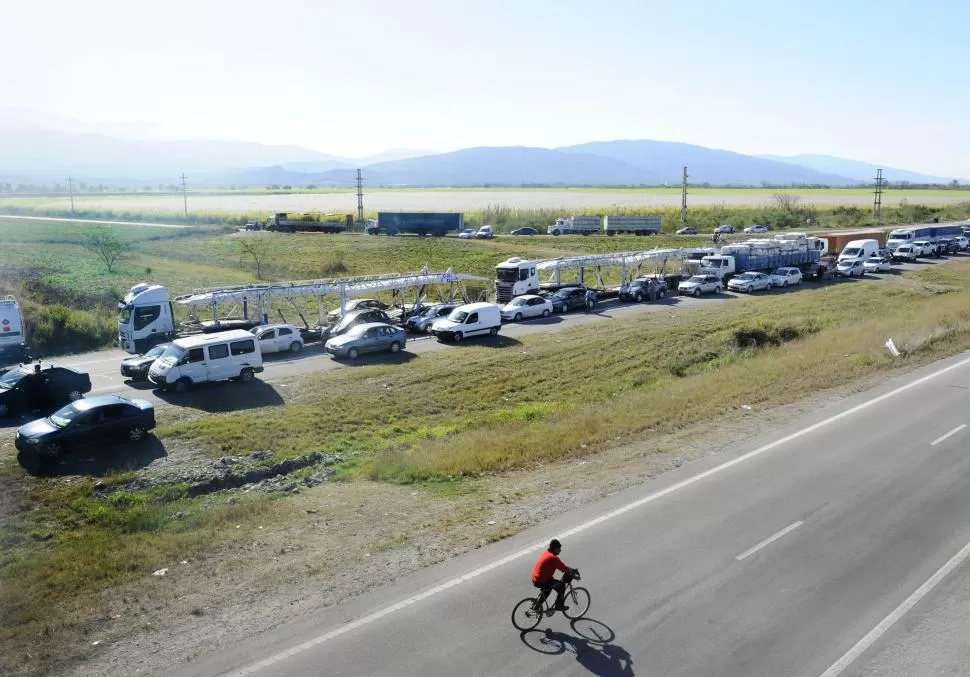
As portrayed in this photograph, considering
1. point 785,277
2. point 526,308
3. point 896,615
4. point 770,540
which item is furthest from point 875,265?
point 896,615

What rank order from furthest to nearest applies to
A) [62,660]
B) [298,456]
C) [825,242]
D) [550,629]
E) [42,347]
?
[825,242] < [42,347] < [298,456] < [550,629] < [62,660]

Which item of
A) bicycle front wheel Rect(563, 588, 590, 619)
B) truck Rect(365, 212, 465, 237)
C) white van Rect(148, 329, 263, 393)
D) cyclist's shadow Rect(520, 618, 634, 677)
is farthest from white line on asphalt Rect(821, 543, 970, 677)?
truck Rect(365, 212, 465, 237)

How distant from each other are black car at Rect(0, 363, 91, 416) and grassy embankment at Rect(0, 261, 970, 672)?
4265 mm

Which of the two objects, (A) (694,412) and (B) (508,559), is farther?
(A) (694,412)

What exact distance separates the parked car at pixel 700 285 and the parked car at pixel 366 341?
2353cm

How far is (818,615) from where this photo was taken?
11.5 metres

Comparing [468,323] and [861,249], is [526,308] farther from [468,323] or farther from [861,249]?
[861,249]

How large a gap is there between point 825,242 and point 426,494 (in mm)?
55835

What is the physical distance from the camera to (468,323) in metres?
35.2

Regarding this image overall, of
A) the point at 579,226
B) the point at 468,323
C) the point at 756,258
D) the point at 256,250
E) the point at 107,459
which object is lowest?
the point at 107,459

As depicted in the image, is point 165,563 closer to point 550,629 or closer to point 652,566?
point 550,629

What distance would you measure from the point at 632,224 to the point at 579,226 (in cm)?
580

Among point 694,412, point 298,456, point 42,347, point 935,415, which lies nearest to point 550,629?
point 298,456

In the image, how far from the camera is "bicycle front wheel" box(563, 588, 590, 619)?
11391mm
